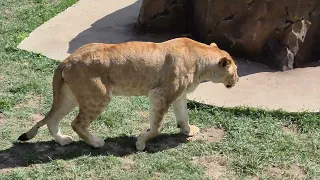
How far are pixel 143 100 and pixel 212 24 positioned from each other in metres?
2.01

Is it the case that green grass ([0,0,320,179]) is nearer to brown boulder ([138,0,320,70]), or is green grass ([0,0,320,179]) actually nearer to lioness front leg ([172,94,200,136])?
lioness front leg ([172,94,200,136])

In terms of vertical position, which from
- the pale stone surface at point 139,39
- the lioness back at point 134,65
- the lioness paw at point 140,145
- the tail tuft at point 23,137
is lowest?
the pale stone surface at point 139,39

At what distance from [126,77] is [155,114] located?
0.51 m

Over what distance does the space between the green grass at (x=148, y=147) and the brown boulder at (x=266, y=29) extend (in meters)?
1.71

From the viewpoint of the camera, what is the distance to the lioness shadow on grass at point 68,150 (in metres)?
6.50

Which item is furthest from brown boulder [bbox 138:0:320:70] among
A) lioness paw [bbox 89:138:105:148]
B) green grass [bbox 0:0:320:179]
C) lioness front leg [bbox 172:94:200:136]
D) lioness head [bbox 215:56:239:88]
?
lioness paw [bbox 89:138:105:148]

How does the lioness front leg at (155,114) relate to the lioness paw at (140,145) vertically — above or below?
above

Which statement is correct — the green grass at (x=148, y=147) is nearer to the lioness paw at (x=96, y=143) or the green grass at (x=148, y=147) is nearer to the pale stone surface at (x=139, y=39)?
the lioness paw at (x=96, y=143)

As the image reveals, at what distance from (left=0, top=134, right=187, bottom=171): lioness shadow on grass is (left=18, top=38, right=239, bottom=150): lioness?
4.0 inches

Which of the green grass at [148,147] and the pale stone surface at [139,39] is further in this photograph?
the pale stone surface at [139,39]

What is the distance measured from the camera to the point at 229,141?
695 cm

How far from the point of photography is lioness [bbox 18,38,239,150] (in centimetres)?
632

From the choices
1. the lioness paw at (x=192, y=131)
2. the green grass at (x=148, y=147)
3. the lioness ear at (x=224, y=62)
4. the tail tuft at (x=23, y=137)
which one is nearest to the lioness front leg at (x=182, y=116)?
the lioness paw at (x=192, y=131)

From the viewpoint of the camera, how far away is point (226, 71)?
698cm
